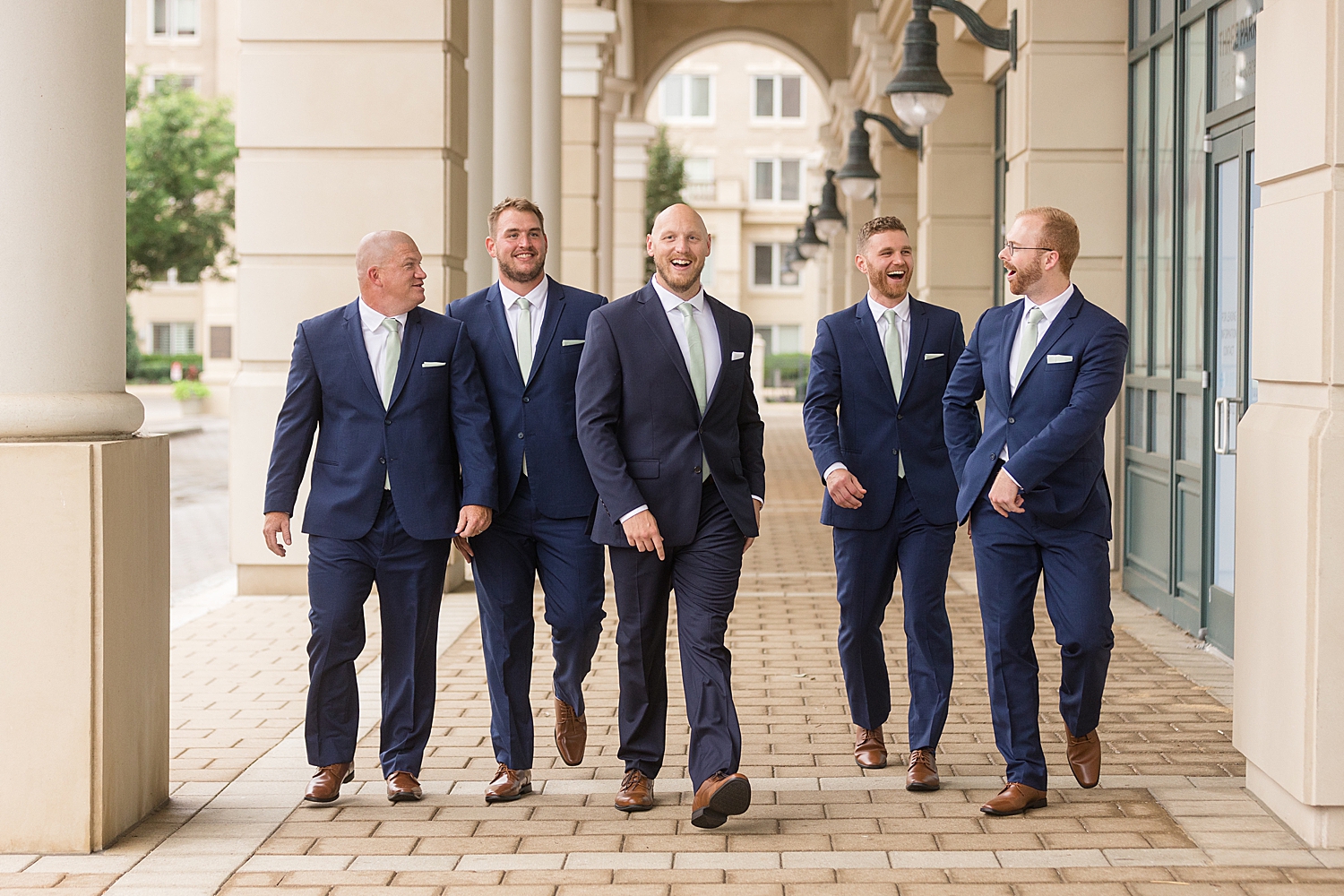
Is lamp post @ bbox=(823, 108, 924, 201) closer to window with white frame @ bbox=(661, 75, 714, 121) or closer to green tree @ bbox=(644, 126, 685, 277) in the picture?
green tree @ bbox=(644, 126, 685, 277)

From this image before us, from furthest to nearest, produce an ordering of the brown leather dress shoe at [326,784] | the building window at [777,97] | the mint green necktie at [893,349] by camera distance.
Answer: the building window at [777,97]
the mint green necktie at [893,349]
the brown leather dress shoe at [326,784]

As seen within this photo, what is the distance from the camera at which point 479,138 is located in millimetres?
11617

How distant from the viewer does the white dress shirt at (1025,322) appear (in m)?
5.07

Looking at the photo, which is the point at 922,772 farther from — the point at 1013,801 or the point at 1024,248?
the point at 1024,248

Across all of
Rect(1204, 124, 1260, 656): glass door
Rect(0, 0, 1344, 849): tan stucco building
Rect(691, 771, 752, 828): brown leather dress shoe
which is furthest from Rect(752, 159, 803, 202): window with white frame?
Rect(691, 771, 752, 828): brown leather dress shoe

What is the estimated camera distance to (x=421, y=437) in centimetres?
523

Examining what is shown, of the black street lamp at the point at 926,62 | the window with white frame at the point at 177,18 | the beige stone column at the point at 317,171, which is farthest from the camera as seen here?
the window with white frame at the point at 177,18

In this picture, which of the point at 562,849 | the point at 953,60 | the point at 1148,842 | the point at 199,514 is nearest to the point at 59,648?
the point at 562,849

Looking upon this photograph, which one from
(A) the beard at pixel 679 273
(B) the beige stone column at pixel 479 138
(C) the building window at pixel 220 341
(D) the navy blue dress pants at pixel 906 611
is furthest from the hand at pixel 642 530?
(C) the building window at pixel 220 341

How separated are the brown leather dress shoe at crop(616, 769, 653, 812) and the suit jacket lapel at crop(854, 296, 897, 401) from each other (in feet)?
5.30

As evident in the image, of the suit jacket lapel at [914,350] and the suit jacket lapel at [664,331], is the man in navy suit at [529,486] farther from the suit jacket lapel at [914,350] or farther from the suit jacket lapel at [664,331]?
the suit jacket lapel at [914,350]

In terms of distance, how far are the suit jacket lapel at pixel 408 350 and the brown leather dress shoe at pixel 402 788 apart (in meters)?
1.24

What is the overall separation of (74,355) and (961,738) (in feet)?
11.6

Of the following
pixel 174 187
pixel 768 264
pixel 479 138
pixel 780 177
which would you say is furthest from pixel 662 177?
pixel 479 138
